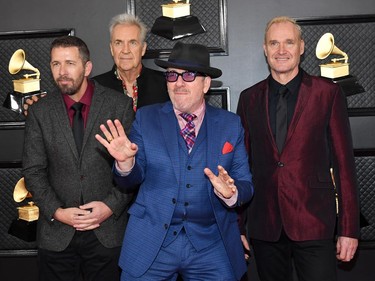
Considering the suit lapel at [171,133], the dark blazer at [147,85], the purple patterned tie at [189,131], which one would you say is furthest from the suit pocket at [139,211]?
the dark blazer at [147,85]

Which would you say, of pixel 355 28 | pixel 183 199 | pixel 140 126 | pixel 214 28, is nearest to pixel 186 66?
pixel 140 126

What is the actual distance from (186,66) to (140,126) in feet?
1.26

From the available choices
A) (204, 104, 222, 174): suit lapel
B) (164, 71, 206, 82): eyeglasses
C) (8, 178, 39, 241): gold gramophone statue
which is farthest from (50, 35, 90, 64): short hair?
(8, 178, 39, 241): gold gramophone statue

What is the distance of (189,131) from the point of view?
11.0 ft

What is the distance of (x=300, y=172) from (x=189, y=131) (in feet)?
2.36

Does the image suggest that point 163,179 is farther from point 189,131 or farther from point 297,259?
point 297,259

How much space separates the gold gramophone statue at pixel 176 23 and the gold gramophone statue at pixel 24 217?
1.50 metres

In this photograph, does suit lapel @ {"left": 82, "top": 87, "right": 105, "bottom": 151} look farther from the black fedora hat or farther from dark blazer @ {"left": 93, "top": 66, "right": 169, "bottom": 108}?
the black fedora hat

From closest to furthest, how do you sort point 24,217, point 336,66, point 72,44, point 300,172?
point 300,172 < point 72,44 < point 336,66 < point 24,217

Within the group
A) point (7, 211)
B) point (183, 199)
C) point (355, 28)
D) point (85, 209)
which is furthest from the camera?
point (7, 211)

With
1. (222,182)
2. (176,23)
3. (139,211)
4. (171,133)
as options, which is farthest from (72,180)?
(176,23)

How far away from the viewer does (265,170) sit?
3746 mm

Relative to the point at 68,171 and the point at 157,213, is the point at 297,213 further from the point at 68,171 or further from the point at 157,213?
the point at 68,171

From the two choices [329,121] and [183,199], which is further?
[329,121]
